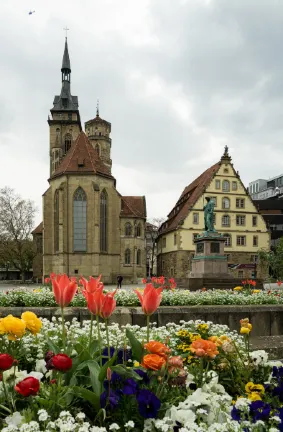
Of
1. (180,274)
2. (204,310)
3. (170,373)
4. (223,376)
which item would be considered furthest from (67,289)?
(180,274)

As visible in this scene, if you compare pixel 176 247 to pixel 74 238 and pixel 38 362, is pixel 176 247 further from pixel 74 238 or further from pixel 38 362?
pixel 38 362

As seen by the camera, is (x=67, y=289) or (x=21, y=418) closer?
(x=21, y=418)

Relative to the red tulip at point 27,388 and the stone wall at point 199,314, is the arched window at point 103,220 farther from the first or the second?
the red tulip at point 27,388

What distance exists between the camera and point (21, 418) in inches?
96.8

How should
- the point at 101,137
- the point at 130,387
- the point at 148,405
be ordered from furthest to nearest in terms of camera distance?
the point at 101,137
the point at 130,387
the point at 148,405

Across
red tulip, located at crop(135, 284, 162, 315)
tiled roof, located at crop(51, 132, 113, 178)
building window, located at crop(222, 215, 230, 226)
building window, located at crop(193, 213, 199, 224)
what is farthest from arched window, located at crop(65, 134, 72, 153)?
red tulip, located at crop(135, 284, 162, 315)

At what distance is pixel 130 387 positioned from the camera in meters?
2.64

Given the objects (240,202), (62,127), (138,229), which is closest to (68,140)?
(62,127)

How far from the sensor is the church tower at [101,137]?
239ft

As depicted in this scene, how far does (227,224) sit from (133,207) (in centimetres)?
1461

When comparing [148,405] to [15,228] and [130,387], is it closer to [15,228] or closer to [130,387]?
[130,387]

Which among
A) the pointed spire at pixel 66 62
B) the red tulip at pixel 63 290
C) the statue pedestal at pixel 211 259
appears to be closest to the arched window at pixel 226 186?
the statue pedestal at pixel 211 259

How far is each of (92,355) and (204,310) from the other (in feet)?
21.7

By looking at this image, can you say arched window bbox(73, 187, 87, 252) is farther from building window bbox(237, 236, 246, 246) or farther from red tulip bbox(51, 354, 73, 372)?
red tulip bbox(51, 354, 73, 372)
